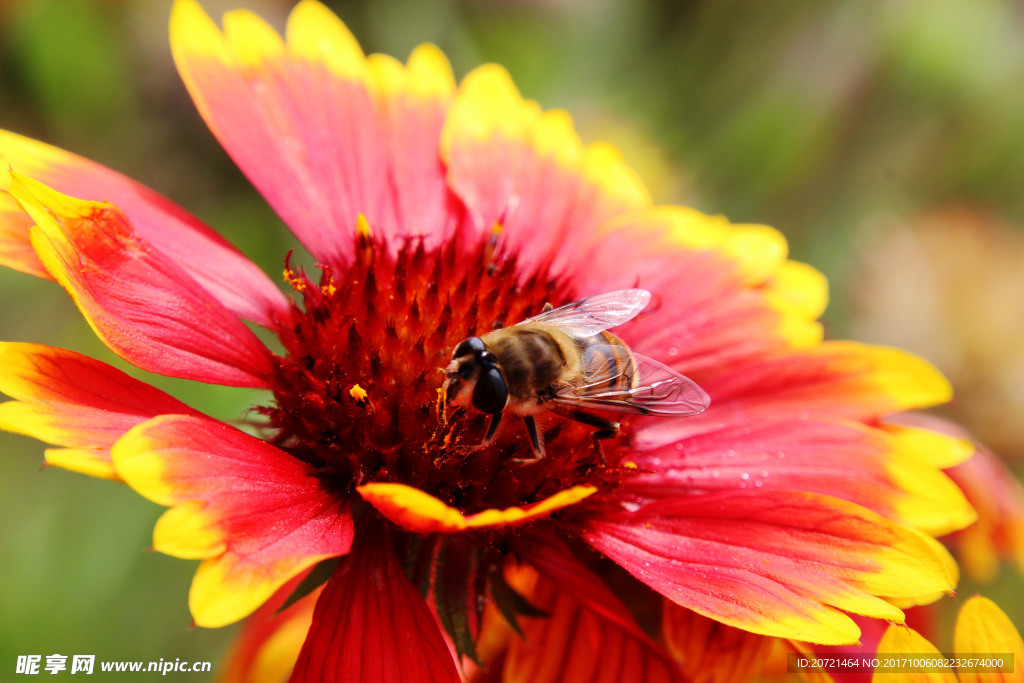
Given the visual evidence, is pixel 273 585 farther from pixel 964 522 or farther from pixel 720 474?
pixel 964 522

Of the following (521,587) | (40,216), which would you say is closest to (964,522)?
(521,587)

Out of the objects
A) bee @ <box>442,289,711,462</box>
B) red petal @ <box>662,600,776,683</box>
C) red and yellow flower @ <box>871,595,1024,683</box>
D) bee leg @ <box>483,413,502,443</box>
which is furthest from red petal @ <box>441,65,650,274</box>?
red and yellow flower @ <box>871,595,1024,683</box>

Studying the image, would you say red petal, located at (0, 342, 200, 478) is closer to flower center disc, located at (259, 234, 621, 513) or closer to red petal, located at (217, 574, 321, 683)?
flower center disc, located at (259, 234, 621, 513)

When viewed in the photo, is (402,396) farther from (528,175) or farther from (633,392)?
(528,175)

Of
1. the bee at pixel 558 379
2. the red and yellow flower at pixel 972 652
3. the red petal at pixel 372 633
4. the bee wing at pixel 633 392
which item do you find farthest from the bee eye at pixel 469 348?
the red and yellow flower at pixel 972 652

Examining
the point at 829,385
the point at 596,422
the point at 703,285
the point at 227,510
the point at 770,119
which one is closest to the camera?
the point at 227,510

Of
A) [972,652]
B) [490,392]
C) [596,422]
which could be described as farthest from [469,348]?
[972,652]
